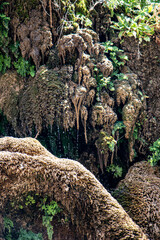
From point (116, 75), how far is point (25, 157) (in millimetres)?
3283

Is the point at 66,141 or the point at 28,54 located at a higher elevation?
the point at 28,54

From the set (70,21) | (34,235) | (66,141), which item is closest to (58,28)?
(70,21)

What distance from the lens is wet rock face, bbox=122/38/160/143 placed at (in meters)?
6.04

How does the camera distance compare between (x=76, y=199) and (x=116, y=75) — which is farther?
(x=116, y=75)

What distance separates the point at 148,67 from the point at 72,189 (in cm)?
415

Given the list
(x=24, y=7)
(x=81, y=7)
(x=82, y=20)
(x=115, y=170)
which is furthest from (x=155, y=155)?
(x=24, y=7)

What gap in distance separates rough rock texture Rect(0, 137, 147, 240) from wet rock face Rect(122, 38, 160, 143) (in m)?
3.25

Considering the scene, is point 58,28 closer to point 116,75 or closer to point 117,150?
point 116,75

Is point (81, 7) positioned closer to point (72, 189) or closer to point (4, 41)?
point (4, 41)

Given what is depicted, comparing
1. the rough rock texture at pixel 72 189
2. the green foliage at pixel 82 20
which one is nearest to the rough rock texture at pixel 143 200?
the rough rock texture at pixel 72 189

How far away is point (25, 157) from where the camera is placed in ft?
11.3

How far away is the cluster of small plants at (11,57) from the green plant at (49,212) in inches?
119

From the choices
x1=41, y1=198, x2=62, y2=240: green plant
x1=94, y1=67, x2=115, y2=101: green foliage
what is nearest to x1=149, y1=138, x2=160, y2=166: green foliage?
x1=94, y1=67, x2=115, y2=101: green foliage

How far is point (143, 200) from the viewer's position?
4.20 m
